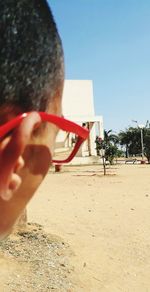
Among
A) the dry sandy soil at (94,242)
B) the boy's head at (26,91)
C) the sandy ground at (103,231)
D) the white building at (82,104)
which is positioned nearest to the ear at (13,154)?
the boy's head at (26,91)

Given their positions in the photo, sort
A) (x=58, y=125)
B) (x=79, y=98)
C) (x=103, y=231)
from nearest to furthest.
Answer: (x=58, y=125)
(x=103, y=231)
(x=79, y=98)

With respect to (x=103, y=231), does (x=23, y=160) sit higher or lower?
higher

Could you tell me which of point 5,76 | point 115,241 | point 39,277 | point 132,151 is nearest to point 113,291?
point 39,277

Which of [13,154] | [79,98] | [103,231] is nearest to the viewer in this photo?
[13,154]

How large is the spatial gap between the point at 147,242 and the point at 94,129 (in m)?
37.2

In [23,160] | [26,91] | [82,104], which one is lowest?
[23,160]

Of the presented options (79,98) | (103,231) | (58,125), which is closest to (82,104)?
(79,98)

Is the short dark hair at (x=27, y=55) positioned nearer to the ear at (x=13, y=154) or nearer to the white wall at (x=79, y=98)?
the ear at (x=13, y=154)

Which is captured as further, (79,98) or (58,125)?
(79,98)

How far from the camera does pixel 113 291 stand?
6125 mm

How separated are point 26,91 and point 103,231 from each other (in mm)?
8166

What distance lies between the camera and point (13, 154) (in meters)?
0.85

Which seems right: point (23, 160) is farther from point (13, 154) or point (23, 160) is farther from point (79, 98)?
point (79, 98)

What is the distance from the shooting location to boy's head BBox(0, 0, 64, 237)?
2.85ft
